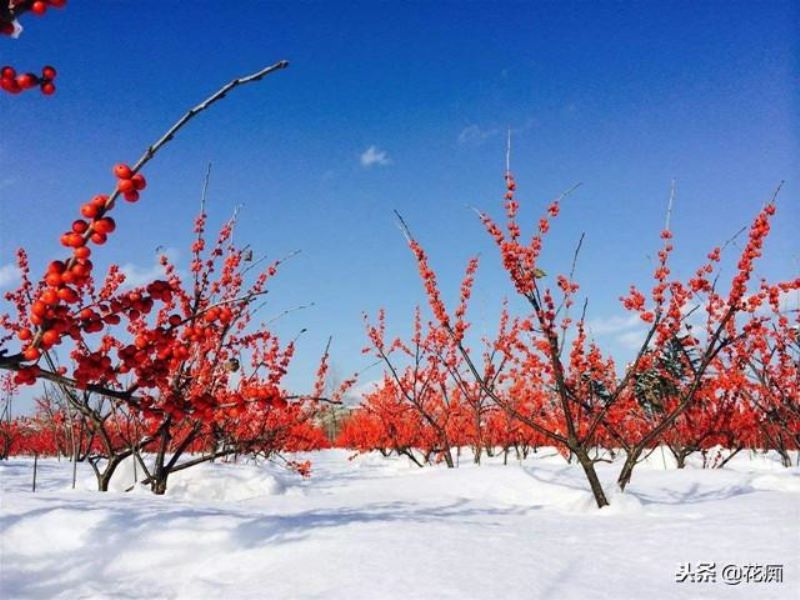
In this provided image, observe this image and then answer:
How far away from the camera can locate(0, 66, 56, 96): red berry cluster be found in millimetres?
1904

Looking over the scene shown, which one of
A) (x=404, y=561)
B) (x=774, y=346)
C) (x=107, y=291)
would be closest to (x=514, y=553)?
(x=404, y=561)

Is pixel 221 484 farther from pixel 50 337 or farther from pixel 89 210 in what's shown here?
pixel 89 210

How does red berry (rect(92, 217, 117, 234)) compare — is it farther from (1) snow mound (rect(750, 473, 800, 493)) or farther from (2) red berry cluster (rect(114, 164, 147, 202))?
(1) snow mound (rect(750, 473, 800, 493))

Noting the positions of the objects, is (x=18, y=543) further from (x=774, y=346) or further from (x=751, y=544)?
(x=774, y=346)

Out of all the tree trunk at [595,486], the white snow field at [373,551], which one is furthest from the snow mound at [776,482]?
the tree trunk at [595,486]

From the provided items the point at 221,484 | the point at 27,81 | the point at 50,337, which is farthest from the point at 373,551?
the point at 221,484

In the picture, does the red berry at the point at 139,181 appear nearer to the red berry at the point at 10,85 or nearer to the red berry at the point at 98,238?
the red berry at the point at 98,238

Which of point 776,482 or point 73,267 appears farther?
point 776,482

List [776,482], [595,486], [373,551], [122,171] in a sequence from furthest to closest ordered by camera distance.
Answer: [776,482] < [595,486] < [373,551] < [122,171]

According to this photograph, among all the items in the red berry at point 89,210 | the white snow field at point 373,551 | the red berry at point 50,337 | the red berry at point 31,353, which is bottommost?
the white snow field at point 373,551

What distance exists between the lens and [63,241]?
1891mm

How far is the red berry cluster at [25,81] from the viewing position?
6.25 feet

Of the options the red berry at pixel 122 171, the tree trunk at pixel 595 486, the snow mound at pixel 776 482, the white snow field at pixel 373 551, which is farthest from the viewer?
the snow mound at pixel 776 482

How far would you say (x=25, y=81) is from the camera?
1917 mm
